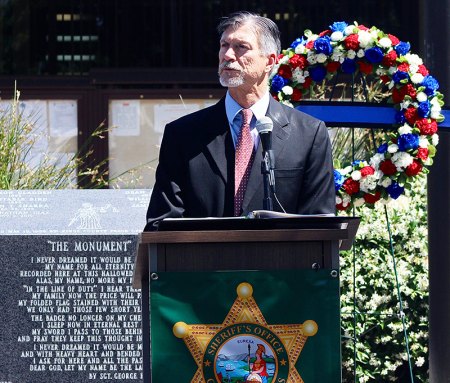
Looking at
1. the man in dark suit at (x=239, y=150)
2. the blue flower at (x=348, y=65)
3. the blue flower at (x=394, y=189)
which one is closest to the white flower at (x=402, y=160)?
the blue flower at (x=394, y=189)

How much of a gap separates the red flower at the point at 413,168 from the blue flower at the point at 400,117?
232 mm

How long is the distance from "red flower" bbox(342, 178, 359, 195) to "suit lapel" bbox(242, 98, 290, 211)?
5.89 feet

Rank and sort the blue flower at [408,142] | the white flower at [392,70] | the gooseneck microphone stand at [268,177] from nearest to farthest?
the gooseneck microphone stand at [268,177], the blue flower at [408,142], the white flower at [392,70]

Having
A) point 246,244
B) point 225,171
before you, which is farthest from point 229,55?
point 246,244

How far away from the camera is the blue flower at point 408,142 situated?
642 centimetres

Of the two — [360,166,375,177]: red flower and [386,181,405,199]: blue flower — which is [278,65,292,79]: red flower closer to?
[360,166,375,177]: red flower

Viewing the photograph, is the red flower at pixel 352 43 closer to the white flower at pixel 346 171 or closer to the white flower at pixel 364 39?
the white flower at pixel 364 39

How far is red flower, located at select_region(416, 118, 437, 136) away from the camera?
254 inches

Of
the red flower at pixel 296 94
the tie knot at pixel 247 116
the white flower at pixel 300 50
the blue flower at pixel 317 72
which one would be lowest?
the tie knot at pixel 247 116

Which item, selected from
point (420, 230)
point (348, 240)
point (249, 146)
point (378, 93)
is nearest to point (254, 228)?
point (348, 240)

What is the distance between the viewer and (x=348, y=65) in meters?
6.71

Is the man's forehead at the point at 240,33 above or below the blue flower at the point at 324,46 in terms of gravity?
below

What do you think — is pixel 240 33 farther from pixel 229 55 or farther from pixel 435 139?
pixel 435 139

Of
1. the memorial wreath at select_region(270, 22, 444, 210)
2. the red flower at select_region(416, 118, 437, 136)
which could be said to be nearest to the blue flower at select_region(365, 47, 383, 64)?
the memorial wreath at select_region(270, 22, 444, 210)
